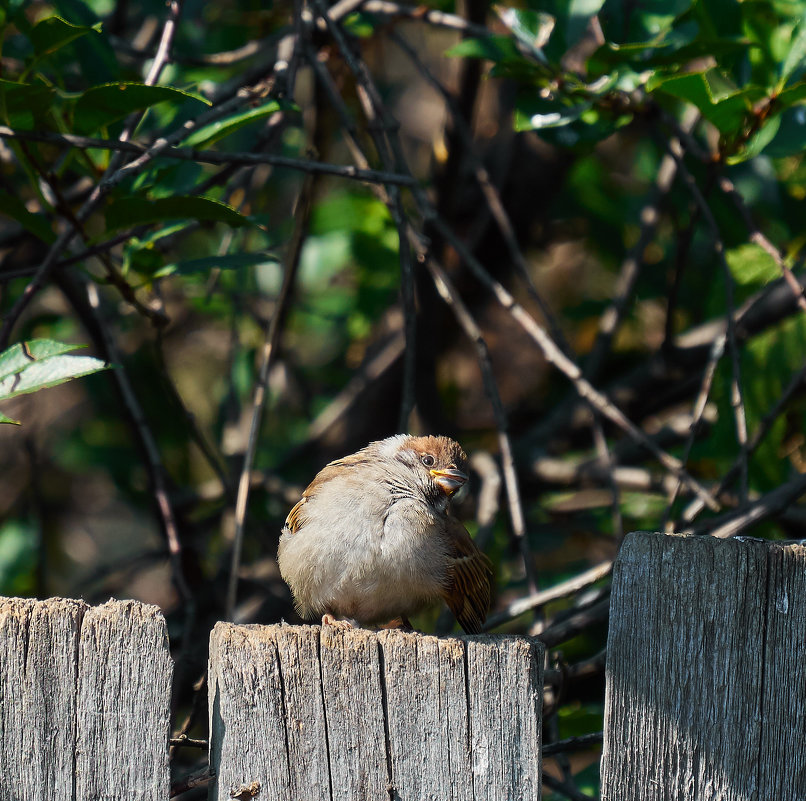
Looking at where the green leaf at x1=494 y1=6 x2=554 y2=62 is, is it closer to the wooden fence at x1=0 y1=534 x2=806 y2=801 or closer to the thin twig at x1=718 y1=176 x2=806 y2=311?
the thin twig at x1=718 y1=176 x2=806 y2=311

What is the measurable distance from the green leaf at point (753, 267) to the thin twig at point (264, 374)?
183cm

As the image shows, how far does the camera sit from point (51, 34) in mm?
2584

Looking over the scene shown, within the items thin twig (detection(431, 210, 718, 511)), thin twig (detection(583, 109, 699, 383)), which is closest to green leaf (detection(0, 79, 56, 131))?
thin twig (detection(431, 210, 718, 511))

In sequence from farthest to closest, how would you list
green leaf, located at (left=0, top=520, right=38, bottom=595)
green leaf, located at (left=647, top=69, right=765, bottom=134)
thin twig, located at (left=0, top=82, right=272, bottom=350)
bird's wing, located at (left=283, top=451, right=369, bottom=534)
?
green leaf, located at (left=0, top=520, right=38, bottom=595)
bird's wing, located at (left=283, top=451, right=369, bottom=534)
green leaf, located at (left=647, top=69, right=765, bottom=134)
thin twig, located at (left=0, top=82, right=272, bottom=350)

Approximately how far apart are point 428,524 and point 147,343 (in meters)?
3.19

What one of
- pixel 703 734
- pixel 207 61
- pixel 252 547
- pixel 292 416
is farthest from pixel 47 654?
pixel 292 416

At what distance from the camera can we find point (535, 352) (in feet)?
19.9

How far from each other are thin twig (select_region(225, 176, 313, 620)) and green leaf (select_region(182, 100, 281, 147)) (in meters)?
0.79

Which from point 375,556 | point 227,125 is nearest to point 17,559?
point 375,556

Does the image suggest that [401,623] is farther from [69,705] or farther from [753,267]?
[753,267]

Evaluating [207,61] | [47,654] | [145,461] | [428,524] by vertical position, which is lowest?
[47,654]

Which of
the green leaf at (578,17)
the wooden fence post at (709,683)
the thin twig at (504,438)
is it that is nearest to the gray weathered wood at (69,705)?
the wooden fence post at (709,683)

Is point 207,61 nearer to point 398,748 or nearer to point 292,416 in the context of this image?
point 292,416

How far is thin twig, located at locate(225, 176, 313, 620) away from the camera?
117 inches
